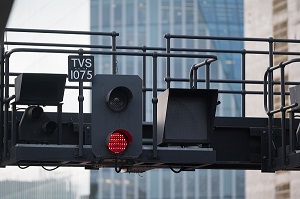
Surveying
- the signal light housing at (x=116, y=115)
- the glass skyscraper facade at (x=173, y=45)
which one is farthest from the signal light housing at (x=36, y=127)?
the glass skyscraper facade at (x=173, y=45)

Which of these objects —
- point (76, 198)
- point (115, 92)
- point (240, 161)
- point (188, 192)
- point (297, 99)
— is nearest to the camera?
point (115, 92)

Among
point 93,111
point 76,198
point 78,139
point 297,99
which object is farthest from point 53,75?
point 76,198

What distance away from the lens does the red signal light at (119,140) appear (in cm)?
1297

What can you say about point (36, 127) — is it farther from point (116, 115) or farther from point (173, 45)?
point (173, 45)

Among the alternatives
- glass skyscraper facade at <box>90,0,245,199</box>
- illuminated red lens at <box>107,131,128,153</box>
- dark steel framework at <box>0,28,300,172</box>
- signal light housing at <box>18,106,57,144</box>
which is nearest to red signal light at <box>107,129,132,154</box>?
illuminated red lens at <box>107,131,128,153</box>

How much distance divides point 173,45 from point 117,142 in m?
101

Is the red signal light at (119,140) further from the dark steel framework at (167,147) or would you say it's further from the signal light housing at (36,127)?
the signal light housing at (36,127)

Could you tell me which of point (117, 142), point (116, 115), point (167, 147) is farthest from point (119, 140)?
point (167, 147)

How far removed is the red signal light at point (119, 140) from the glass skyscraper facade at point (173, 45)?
95.4 metres

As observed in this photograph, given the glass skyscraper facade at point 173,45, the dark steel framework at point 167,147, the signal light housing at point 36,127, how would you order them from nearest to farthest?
1. the dark steel framework at point 167,147
2. the signal light housing at point 36,127
3. the glass skyscraper facade at point 173,45

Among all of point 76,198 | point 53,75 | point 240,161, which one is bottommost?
point 76,198

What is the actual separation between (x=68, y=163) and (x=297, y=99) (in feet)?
9.81

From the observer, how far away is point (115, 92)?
13031mm

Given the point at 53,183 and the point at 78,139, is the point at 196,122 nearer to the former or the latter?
the point at 78,139
